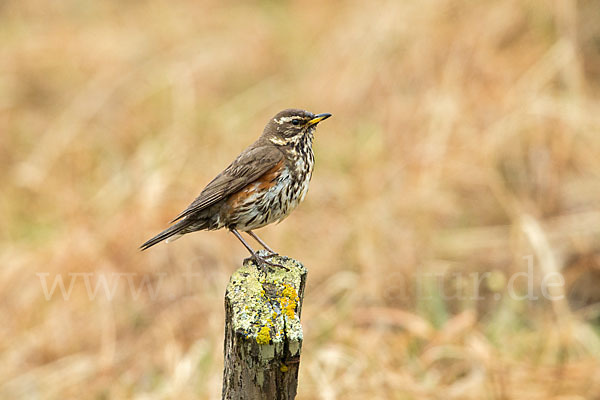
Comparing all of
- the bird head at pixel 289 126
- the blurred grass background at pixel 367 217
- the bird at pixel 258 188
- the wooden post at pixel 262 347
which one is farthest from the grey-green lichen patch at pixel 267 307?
the blurred grass background at pixel 367 217

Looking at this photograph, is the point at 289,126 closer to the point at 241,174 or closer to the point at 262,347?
the point at 241,174

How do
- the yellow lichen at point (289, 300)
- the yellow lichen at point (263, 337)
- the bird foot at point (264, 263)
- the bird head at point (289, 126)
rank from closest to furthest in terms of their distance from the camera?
the yellow lichen at point (263, 337) < the yellow lichen at point (289, 300) < the bird foot at point (264, 263) < the bird head at point (289, 126)

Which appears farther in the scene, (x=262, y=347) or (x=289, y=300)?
(x=289, y=300)

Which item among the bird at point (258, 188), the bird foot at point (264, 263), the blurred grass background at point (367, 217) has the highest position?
the blurred grass background at point (367, 217)

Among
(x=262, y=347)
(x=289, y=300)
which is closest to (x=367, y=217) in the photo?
(x=289, y=300)

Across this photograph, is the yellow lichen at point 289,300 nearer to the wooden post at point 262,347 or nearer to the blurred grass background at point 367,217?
the wooden post at point 262,347

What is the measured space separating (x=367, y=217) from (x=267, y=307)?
4483mm

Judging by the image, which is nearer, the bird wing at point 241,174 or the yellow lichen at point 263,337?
the yellow lichen at point 263,337

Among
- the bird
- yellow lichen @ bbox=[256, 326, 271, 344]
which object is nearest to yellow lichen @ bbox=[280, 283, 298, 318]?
yellow lichen @ bbox=[256, 326, 271, 344]

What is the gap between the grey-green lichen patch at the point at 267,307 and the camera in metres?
2.71

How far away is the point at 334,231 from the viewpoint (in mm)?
7484

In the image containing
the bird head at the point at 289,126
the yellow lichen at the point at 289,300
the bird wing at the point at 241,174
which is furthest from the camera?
the bird head at the point at 289,126

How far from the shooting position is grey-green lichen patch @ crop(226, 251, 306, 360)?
2.71 m

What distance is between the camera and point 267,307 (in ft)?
9.33
